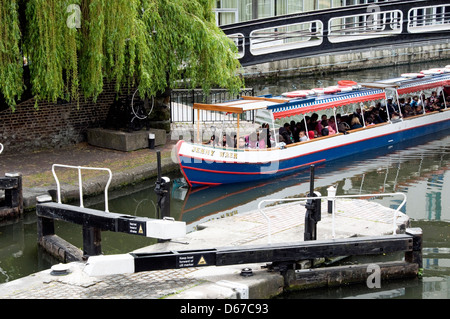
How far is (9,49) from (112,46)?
269 cm

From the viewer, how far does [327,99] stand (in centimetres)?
2102

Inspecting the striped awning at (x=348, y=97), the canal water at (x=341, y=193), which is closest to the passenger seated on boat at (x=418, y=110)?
the striped awning at (x=348, y=97)

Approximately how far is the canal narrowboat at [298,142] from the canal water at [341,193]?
0.36 metres

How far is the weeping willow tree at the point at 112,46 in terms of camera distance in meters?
16.4

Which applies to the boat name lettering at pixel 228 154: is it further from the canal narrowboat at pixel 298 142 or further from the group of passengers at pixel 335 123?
the group of passengers at pixel 335 123

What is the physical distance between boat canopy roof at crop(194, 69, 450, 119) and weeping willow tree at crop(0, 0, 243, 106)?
1.76m

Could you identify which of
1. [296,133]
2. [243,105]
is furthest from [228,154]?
[296,133]

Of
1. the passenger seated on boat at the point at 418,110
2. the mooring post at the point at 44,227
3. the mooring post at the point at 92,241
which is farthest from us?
the passenger seated on boat at the point at 418,110

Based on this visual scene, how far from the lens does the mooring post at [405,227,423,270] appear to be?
10945mm
